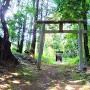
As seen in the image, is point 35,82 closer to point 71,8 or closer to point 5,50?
point 5,50

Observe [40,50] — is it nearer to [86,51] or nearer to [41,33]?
[41,33]

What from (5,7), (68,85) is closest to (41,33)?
(5,7)

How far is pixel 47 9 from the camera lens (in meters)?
28.7

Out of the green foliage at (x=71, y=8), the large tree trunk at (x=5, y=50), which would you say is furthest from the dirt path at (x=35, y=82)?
the green foliage at (x=71, y=8)

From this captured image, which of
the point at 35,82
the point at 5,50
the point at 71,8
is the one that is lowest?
the point at 35,82

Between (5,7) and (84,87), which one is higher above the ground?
(5,7)

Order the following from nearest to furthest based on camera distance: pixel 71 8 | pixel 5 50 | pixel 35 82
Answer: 1. pixel 35 82
2. pixel 5 50
3. pixel 71 8

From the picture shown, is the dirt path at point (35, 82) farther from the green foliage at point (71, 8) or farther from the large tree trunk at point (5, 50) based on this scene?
the green foliage at point (71, 8)

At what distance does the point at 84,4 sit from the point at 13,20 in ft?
35.0

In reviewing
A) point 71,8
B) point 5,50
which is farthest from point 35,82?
point 71,8

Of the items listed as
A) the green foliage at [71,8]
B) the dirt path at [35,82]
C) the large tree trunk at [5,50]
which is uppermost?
the green foliage at [71,8]

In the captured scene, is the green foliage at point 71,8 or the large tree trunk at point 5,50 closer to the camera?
the large tree trunk at point 5,50

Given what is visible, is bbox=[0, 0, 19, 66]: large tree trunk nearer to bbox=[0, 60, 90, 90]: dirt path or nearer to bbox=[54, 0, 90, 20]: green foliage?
bbox=[0, 60, 90, 90]: dirt path

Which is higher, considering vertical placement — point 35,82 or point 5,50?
point 5,50
